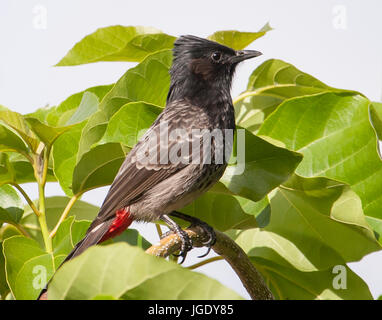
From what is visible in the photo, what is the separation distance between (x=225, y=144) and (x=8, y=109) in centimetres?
93

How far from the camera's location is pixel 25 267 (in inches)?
93.4

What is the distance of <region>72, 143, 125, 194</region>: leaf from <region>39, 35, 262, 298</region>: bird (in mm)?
60

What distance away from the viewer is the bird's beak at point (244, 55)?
3.08 metres

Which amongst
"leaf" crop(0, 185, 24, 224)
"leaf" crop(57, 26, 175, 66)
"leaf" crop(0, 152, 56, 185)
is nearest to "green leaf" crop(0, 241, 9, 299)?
"leaf" crop(0, 185, 24, 224)

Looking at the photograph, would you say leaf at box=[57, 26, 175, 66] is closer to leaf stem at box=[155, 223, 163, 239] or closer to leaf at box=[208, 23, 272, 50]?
leaf at box=[208, 23, 272, 50]

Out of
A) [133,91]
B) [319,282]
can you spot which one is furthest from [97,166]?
[319,282]

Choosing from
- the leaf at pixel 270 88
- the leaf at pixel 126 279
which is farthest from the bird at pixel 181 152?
the leaf at pixel 126 279

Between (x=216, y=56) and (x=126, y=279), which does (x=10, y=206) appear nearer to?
(x=216, y=56)

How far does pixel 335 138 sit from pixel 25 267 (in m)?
1.38

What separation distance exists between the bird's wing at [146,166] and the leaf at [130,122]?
8 cm

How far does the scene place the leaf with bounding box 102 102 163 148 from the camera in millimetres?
2473

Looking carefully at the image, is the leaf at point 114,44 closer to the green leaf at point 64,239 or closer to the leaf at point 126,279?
the green leaf at point 64,239

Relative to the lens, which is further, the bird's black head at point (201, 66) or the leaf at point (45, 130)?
the bird's black head at point (201, 66)
